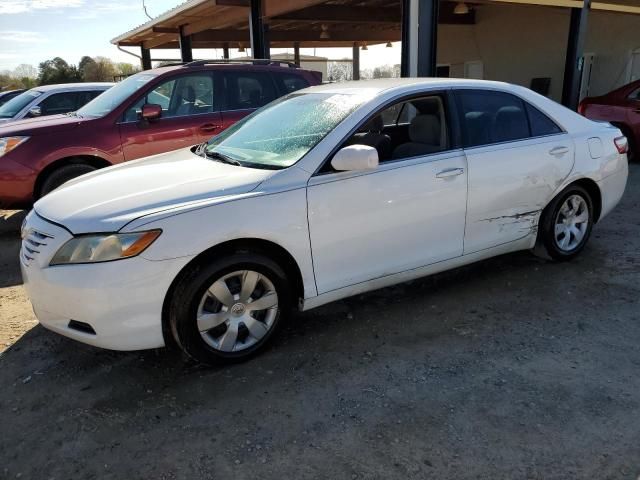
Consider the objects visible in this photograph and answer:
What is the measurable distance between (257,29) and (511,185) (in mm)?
8763

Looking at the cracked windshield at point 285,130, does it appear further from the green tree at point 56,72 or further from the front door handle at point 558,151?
the green tree at point 56,72

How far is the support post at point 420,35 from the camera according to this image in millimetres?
8062

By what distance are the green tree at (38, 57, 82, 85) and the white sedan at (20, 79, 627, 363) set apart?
3723 cm

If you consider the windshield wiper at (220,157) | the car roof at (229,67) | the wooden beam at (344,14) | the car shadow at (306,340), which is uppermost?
the wooden beam at (344,14)

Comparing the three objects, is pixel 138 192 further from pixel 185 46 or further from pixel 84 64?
pixel 84 64

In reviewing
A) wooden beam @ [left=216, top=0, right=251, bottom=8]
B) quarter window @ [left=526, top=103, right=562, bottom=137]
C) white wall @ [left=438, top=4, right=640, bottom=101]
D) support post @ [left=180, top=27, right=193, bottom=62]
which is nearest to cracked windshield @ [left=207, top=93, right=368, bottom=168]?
quarter window @ [left=526, top=103, right=562, bottom=137]

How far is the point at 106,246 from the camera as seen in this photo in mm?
2709

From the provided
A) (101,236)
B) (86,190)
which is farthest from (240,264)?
(86,190)

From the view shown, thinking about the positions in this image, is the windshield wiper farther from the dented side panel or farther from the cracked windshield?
the dented side panel

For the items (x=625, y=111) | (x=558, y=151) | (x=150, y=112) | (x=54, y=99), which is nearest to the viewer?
(x=558, y=151)

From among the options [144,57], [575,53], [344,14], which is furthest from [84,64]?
[575,53]

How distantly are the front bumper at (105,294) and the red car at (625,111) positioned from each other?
29.5 feet

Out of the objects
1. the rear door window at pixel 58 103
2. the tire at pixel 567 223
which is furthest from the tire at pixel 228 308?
the rear door window at pixel 58 103

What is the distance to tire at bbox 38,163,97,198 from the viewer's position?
222 inches
